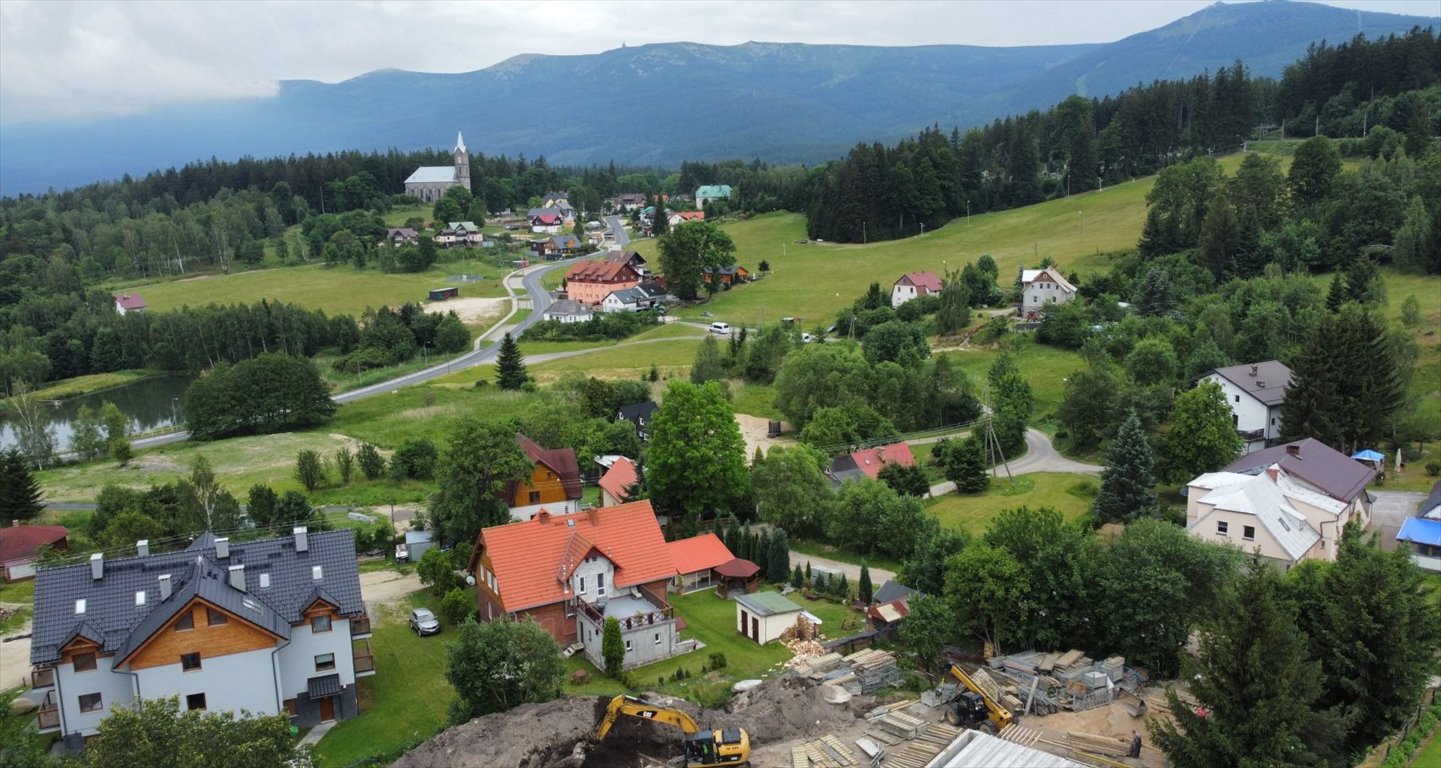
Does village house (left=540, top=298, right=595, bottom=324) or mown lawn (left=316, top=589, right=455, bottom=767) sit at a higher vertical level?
village house (left=540, top=298, right=595, bottom=324)

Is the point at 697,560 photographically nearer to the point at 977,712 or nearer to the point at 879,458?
the point at 977,712

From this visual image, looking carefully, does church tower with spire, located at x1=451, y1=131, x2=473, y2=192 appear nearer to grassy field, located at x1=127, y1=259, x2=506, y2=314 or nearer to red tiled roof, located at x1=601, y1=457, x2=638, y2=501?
grassy field, located at x1=127, y1=259, x2=506, y2=314

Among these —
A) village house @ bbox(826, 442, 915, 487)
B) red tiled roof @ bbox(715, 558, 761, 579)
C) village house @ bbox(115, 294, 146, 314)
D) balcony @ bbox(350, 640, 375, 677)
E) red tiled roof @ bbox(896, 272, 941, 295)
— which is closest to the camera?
balcony @ bbox(350, 640, 375, 677)

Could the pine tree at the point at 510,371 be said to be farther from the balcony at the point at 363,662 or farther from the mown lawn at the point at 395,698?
the balcony at the point at 363,662

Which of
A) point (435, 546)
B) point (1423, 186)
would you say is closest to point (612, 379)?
point (435, 546)

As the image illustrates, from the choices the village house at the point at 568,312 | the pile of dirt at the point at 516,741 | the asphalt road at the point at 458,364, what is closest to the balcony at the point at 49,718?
the pile of dirt at the point at 516,741

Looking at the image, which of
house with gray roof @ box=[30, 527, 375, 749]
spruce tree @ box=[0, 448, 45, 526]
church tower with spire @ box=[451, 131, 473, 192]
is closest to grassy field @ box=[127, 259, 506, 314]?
church tower with spire @ box=[451, 131, 473, 192]
